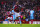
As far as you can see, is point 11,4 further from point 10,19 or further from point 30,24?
point 30,24

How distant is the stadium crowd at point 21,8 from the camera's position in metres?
3.04

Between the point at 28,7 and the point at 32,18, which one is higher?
the point at 28,7

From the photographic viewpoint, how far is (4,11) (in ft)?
10.3

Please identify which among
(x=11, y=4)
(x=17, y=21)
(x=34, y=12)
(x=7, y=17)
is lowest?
(x=17, y=21)

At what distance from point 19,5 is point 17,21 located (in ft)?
2.98

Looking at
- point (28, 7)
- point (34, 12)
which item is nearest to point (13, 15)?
point (28, 7)

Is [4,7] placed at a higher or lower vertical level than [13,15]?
higher

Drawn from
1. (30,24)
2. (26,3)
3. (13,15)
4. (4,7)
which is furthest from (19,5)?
(30,24)

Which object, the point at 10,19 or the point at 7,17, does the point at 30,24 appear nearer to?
the point at 10,19

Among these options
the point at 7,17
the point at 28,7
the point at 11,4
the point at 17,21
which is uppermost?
the point at 11,4

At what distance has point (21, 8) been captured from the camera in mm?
3074

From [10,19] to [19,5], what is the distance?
945 millimetres

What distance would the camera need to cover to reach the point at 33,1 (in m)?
3.06

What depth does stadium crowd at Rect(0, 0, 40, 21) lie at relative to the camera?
304cm
